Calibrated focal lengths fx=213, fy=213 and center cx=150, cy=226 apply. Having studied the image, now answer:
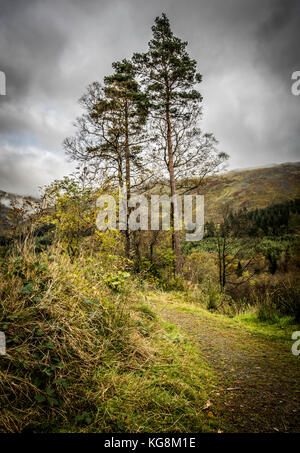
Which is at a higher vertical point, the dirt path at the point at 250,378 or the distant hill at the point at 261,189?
the distant hill at the point at 261,189

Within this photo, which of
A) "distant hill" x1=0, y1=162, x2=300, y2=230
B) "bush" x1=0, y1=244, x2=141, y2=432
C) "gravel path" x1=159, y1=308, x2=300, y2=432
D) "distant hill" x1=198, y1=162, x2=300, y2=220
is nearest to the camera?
"bush" x1=0, y1=244, x2=141, y2=432

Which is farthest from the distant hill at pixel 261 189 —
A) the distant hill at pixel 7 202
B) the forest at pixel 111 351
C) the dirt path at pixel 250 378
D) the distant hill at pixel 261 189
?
the distant hill at pixel 7 202

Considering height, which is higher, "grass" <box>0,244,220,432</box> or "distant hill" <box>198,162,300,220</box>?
"distant hill" <box>198,162,300,220</box>

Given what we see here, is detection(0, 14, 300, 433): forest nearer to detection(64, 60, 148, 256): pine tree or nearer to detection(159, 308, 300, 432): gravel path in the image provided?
detection(159, 308, 300, 432): gravel path

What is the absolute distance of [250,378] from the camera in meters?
2.64

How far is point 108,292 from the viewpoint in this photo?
11.4 ft

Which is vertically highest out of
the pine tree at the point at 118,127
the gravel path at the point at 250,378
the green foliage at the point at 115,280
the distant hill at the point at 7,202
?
the pine tree at the point at 118,127

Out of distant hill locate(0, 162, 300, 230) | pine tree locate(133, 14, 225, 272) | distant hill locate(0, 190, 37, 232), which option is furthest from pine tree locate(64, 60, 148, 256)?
distant hill locate(0, 162, 300, 230)

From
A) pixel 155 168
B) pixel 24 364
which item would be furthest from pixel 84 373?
pixel 155 168

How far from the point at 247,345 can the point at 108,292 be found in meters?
2.61

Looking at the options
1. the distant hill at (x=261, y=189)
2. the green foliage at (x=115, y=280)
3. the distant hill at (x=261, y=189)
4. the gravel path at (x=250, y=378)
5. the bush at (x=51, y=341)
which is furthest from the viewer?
the distant hill at (x=261, y=189)

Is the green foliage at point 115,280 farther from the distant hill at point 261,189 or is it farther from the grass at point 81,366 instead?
the distant hill at point 261,189

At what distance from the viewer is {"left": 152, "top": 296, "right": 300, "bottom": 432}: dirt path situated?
195 cm

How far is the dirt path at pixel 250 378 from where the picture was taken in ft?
6.39
